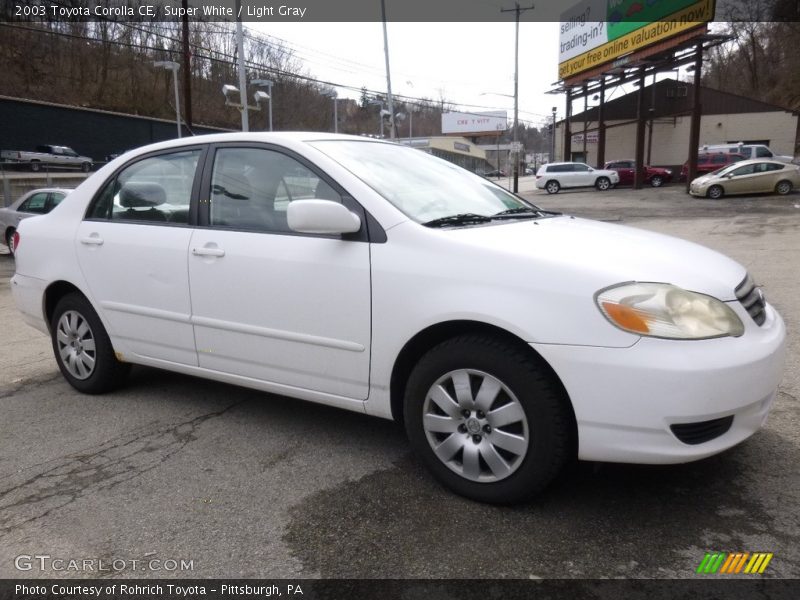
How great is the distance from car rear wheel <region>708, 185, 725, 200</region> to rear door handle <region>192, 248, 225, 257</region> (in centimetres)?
2563

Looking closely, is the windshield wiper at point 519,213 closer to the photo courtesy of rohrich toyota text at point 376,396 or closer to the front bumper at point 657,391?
the photo courtesy of rohrich toyota text at point 376,396

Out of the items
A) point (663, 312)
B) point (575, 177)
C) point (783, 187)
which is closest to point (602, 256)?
point (663, 312)

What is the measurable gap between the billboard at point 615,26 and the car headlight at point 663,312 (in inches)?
1003

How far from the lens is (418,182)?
3482 mm

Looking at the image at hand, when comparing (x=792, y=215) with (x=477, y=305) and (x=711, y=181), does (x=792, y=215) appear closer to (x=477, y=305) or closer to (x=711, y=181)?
(x=711, y=181)

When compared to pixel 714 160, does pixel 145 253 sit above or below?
below

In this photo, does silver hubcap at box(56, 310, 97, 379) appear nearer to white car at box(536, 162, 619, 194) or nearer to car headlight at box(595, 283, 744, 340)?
car headlight at box(595, 283, 744, 340)

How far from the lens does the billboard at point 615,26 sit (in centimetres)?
2481

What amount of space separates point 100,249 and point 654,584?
3564 millimetres

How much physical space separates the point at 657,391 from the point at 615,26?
31971 millimetres

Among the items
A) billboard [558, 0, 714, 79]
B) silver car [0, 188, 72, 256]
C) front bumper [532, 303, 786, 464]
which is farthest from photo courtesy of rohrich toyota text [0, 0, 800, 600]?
billboard [558, 0, 714, 79]

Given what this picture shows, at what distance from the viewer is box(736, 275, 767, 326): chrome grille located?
2.76m

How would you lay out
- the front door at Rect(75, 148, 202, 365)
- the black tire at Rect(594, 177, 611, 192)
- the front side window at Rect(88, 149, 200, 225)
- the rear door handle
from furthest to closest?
1. the black tire at Rect(594, 177, 611, 192)
2. the front side window at Rect(88, 149, 200, 225)
3. the front door at Rect(75, 148, 202, 365)
4. the rear door handle

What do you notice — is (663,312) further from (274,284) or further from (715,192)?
(715,192)
